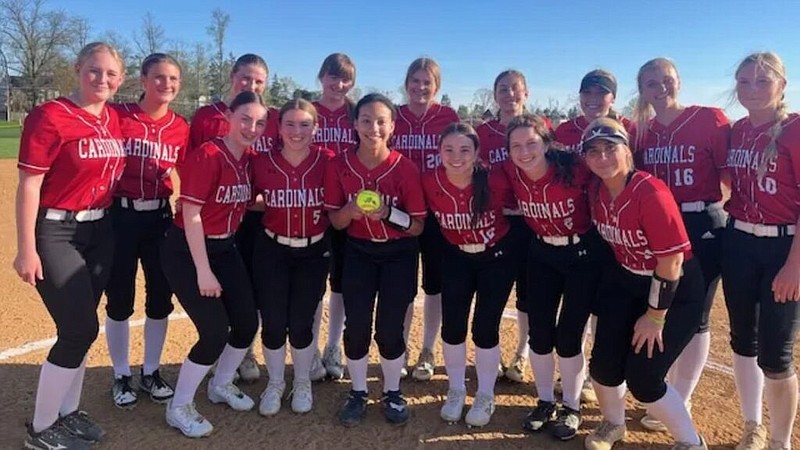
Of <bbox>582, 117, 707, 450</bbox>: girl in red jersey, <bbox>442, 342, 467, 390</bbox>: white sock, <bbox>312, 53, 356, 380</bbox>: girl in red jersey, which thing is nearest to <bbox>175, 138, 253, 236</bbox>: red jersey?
<bbox>312, 53, 356, 380</bbox>: girl in red jersey

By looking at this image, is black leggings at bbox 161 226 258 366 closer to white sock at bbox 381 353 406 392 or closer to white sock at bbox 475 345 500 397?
white sock at bbox 381 353 406 392

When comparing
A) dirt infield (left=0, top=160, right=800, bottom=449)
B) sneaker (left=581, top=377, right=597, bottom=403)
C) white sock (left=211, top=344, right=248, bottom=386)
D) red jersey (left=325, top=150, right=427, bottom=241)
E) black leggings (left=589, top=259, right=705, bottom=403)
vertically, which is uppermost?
red jersey (left=325, top=150, right=427, bottom=241)

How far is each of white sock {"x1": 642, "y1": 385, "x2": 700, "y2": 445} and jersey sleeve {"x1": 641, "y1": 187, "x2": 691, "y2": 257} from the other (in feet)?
2.49

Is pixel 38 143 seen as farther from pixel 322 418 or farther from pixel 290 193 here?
pixel 322 418

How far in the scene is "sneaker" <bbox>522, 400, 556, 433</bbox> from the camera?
3.39m

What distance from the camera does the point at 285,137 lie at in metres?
3.39

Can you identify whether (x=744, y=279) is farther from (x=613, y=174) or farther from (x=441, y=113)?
(x=441, y=113)

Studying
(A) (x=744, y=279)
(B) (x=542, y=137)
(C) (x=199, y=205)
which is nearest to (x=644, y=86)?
(B) (x=542, y=137)

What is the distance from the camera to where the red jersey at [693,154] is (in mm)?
3236

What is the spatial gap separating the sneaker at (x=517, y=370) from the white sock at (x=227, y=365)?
1764 mm

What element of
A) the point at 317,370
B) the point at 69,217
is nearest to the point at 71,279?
the point at 69,217

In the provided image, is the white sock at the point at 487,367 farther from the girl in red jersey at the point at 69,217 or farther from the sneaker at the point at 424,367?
the girl in red jersey at the point at 69,217

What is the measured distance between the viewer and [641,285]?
9.45 feet

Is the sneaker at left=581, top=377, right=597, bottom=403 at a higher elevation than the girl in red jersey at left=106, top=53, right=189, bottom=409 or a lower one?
lower
